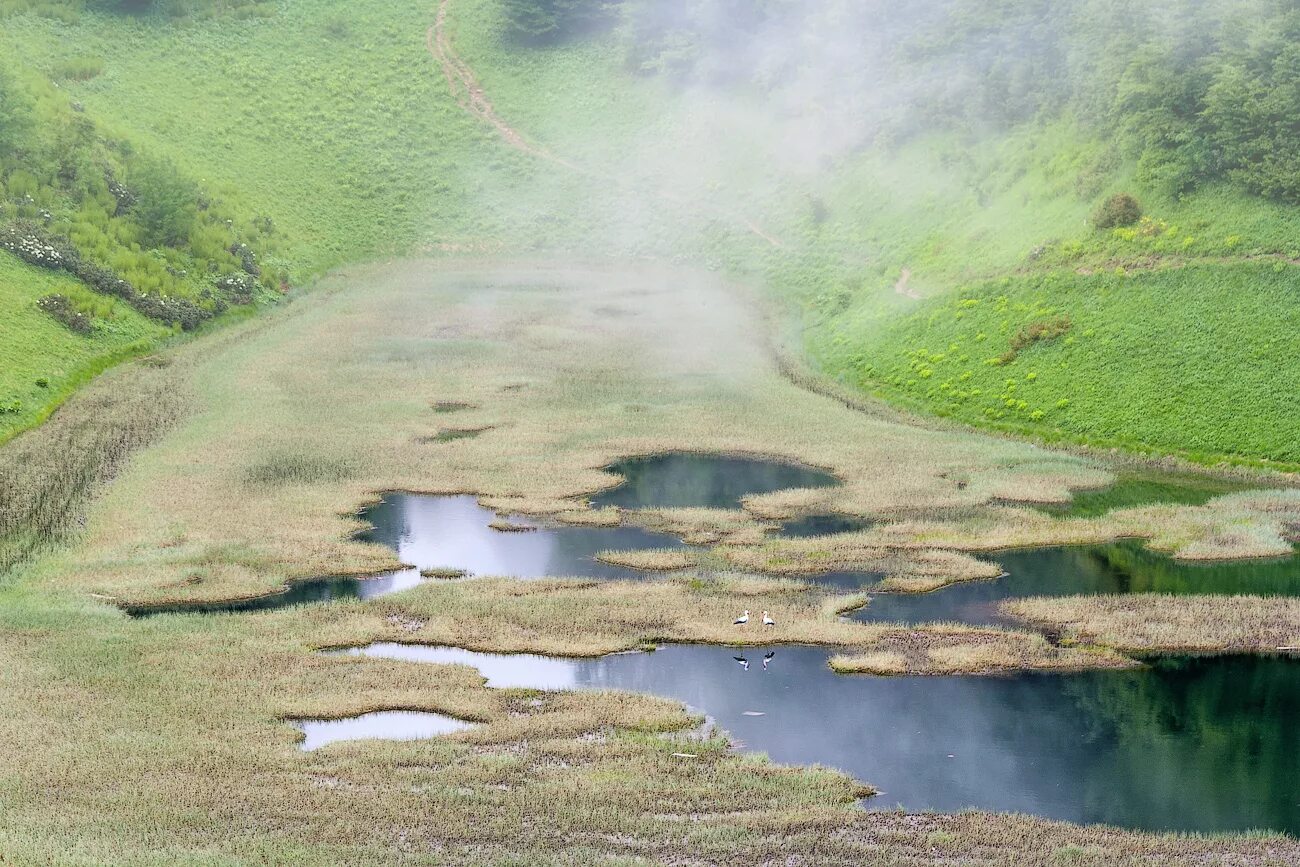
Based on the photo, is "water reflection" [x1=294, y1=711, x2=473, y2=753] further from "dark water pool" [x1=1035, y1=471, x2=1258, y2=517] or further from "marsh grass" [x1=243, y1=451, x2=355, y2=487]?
"dark water pool" [x1=1035, y1=471, x2=1258, y2=517]

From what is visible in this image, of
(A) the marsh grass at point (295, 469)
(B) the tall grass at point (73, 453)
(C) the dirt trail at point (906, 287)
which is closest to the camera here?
(B) the tall grass at point (73, 453)

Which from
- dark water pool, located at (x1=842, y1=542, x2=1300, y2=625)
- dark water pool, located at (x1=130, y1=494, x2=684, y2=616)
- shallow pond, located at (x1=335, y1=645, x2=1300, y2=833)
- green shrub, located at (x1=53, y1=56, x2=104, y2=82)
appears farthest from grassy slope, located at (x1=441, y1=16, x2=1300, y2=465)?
green shrub, located at (x1=53, y1=56, x2=104, y2=82)

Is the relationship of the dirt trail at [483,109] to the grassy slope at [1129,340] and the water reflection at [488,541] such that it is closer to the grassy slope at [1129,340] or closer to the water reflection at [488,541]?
the grassy slope at [1129,340]

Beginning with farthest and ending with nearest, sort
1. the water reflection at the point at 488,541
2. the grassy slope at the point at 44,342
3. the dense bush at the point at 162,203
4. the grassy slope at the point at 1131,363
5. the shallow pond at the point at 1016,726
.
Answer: the dense bush at the point at 162,203
the grassy slope at the point at 44,342
the grassy slope at the point at 1131,363
the water reflection at the point at 488,541
the shallow pond at the point at 1016,726

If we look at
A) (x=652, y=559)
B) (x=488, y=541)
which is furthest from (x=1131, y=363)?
(x=488, y=541)

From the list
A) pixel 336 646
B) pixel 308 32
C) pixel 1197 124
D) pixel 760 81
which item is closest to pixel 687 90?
pixel 760 81

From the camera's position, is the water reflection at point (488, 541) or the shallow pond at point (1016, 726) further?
the water reflection at point (488, 541)

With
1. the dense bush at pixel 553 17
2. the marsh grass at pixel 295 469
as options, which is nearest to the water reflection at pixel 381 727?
the marsh grass at pixel 295 469
